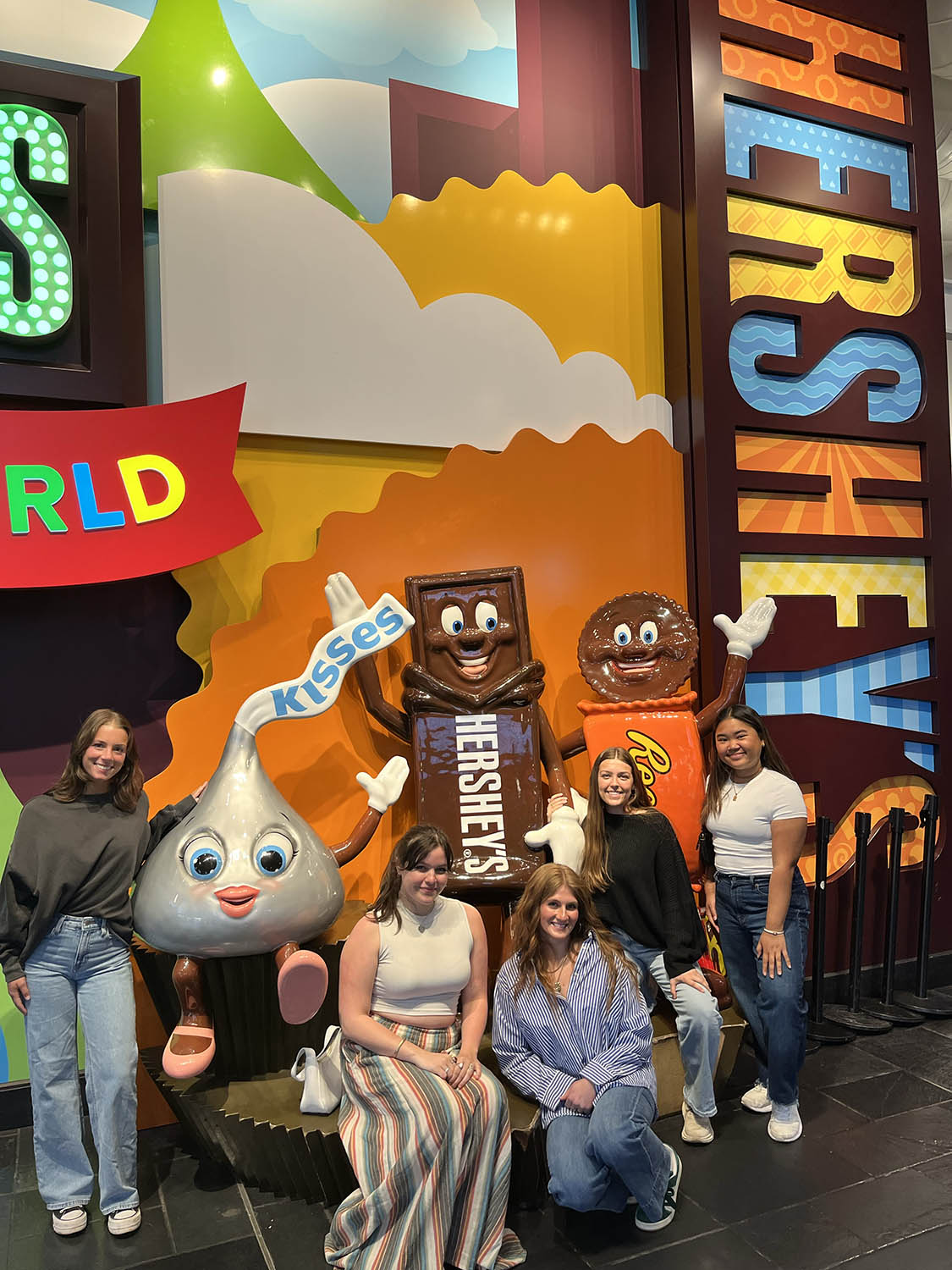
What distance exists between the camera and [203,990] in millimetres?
2736

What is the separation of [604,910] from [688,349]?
2.35 meters

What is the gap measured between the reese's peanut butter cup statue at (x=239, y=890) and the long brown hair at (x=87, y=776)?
0.66 ft

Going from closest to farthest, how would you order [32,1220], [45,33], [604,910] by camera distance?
1. [32,1220]
2. [604,910]
3. [45,33]

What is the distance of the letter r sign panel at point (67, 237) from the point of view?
3.07m

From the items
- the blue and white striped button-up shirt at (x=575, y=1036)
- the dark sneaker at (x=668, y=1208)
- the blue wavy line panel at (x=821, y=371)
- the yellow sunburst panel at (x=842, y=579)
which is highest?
the blue wavy line panel at (x=821, y=371)

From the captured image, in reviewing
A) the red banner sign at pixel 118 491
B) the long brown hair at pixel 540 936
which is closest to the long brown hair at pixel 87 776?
the red banner sign at pixel 118 491

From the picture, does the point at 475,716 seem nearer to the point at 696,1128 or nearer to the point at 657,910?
the point at 657,910

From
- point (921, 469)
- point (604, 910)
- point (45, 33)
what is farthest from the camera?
point (921, 469)

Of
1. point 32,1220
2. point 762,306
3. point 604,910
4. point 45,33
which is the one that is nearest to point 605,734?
point 604,910

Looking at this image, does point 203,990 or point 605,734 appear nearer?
point 203,990

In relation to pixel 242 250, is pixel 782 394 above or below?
below

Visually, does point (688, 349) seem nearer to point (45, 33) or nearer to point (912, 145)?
point (912, 145)

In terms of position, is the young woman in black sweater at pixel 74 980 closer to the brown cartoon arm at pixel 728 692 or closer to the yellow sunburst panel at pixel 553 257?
the brown cartoon arm at pixel 728 692

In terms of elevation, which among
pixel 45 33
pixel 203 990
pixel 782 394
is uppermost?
pixel 45 33
